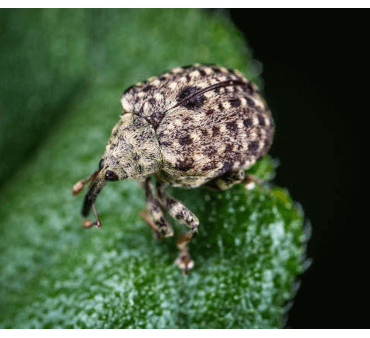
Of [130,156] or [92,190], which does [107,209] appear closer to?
[92,190]

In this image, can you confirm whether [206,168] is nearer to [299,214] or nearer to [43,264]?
[299,214]

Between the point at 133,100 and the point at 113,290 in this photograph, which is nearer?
the point at 113,290

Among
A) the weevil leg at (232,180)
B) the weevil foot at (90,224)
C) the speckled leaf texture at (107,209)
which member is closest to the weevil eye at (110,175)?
the weevil foot at (90,224)

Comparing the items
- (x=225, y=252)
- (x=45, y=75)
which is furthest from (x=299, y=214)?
(x=45, y=75)

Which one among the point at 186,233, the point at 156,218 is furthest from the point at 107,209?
the point at 186,233

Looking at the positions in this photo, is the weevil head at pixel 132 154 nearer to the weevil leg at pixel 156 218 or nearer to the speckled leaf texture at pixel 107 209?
the weevil leg at pixel 156 218

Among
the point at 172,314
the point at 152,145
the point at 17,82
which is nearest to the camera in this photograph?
the point at 172,314
